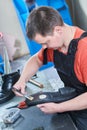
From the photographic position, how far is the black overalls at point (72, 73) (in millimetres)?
977

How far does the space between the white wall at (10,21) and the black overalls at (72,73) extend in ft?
3.04

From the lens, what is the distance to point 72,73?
1013mm

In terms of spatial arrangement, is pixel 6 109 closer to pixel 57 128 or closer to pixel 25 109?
pixel 25 109

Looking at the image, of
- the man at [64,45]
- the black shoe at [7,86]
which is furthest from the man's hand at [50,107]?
the black shoe at [7,86]

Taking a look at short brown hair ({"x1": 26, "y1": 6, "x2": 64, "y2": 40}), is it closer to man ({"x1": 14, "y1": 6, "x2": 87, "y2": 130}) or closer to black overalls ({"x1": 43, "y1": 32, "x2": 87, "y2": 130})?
man ({"x1": 14, "y1": 6, "x2": 87, "y2": 130})

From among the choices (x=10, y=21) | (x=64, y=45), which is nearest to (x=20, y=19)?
(x=10, y=21)

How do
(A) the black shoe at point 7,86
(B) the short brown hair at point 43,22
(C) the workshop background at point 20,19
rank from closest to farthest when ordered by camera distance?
(B) the short brown hair at point 43,22 < (A) the black shoe at point 7,86 < (C) the workshop background at point 20,19

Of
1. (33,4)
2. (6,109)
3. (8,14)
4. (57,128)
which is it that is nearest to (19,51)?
(8,14)

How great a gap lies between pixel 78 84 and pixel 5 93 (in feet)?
1.53

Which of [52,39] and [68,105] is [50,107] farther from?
[52,39]

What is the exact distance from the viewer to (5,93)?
4.34 feet

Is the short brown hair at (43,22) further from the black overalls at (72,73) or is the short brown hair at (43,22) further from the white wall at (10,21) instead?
the white wall at (10,21)

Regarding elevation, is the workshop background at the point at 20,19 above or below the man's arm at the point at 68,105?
above

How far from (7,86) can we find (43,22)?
1.79 ft
